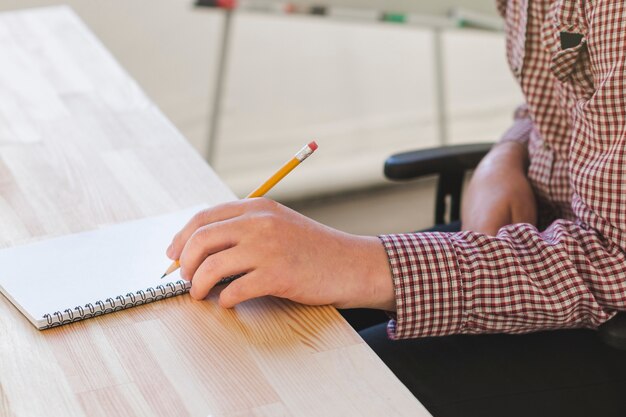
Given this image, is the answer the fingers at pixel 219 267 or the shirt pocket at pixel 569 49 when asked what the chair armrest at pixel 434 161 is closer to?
the shirt pocket at pixel 569 49

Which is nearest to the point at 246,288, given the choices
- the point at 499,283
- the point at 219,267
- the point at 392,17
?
the point at 219,267

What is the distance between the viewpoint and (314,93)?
2.97 metres

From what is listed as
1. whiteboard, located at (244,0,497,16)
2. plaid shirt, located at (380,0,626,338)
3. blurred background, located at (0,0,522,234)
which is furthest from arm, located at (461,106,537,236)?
blurred background, located at (0,0,522,234)

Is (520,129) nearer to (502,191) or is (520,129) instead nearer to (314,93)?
(502,191)

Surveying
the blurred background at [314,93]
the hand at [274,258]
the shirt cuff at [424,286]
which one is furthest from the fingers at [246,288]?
the blurred background at [314,93]

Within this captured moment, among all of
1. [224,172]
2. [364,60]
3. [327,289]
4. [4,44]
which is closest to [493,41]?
[364,60]

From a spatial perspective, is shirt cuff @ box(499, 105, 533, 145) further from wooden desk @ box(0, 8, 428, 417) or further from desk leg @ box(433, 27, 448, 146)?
desk leg @ box(433, 27, 448, 146)

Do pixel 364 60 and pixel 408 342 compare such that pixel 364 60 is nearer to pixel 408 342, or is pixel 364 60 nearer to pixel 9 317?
pixel 408 342

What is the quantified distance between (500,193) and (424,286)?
0.37 metres

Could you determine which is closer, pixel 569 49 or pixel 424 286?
pixel 424 286

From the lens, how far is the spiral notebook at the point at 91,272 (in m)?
0.84

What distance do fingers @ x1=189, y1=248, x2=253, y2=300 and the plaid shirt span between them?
16 centimetres

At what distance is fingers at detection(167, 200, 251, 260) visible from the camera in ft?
2.88

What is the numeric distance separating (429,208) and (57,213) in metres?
1.87
